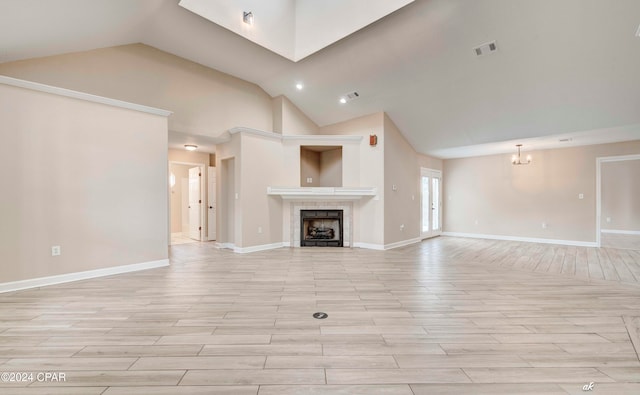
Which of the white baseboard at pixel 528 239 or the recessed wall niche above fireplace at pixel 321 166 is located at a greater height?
the recessed wall niche above fireplace at pixel 321 166

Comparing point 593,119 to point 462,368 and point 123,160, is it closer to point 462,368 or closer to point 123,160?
point 462,368

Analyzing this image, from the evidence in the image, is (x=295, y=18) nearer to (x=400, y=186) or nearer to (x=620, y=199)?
(x=400, y=186)

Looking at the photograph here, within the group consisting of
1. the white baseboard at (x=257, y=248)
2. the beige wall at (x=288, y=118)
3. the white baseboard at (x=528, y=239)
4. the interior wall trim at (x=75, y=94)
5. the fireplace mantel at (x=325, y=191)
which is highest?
the beige wall at (x=288, y=118)

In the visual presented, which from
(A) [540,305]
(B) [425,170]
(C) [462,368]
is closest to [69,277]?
(C) [462,368]

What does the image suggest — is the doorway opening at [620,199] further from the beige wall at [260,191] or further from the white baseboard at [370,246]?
the beige wall at [260,191]

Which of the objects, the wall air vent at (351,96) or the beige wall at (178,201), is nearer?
the wall air vent at (351,96)

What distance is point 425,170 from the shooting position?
25.4 ft

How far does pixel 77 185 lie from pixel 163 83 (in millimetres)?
2316

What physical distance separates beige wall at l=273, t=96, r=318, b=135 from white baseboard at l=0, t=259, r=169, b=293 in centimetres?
386

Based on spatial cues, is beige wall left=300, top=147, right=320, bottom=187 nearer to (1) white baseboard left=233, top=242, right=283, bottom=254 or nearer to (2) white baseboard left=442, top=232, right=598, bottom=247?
(1) white baseboard left=233, top=242, right=283, bottom=254

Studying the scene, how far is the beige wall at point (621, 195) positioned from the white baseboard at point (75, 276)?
479 inches

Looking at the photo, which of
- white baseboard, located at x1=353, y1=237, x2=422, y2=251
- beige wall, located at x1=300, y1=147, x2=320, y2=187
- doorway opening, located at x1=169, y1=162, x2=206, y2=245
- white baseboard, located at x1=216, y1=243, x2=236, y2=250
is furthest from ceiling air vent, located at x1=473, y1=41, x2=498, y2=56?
doorway opening, located at x1=169, y1=162, x2=206, y2=245

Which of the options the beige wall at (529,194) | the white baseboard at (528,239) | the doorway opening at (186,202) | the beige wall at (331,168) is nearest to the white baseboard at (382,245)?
the beige wall at (331,168)

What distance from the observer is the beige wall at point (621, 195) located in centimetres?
817
